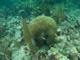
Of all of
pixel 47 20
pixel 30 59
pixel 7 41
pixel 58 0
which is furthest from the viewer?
pixel 58 0

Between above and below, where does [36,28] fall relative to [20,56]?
above

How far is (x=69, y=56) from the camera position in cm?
307

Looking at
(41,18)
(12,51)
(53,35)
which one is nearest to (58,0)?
(41,18)

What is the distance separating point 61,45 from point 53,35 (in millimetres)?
561

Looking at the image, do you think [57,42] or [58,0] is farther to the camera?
[58,0]

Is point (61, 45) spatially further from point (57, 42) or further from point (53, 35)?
point (53, 35)

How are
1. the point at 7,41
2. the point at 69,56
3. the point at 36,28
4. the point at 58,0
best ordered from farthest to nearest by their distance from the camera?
the point at 58,0
the point at 7,41
the point at 36,28
the point at 69,56

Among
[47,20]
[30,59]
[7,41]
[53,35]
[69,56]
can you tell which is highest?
[47,20]

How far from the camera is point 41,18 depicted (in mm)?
4250

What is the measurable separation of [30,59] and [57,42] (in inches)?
51.3

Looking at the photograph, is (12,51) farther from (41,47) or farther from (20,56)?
(41,47)

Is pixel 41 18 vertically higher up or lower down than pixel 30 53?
higher up

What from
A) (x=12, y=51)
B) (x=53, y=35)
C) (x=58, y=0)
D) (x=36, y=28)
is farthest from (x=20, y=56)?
(x=58, y=0)

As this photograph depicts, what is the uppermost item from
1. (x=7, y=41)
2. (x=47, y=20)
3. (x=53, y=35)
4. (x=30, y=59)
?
(x=47, y=20)
